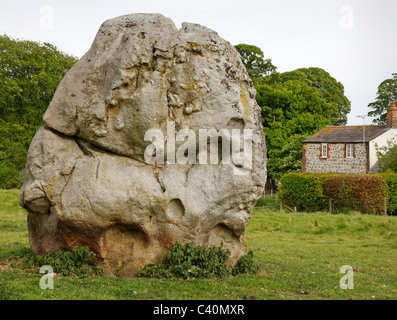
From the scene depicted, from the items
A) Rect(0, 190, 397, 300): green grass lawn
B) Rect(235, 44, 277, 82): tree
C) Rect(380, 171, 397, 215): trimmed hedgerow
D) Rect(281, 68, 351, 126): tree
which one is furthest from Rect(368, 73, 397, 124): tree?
Rect(0, 190, 397, 300): green grass lawn

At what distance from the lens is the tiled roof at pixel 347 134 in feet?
131

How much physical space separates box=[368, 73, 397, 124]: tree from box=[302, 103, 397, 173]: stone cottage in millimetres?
18517

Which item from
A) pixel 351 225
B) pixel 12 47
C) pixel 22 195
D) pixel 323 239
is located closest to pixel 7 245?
pixel 22 195

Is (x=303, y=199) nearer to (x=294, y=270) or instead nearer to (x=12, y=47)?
(x=294, y=270)

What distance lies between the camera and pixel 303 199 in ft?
97.9

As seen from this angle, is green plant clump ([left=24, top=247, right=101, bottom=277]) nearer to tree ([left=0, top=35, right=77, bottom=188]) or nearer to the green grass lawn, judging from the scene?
the green grass lawn

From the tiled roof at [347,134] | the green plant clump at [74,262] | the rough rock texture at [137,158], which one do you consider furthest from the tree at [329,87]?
the green plant clump at [74,262]

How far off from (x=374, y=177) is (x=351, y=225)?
957 cm

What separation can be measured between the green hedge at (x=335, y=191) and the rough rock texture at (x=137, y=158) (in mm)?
19403

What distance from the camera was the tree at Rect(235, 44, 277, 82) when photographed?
54.3 metres

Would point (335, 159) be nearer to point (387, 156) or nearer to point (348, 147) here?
point (348, 147)

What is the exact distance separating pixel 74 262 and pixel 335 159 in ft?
114

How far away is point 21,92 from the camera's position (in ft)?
147

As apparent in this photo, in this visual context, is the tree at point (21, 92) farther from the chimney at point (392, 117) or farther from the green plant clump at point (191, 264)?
the green plant clump at point (191, 264)
